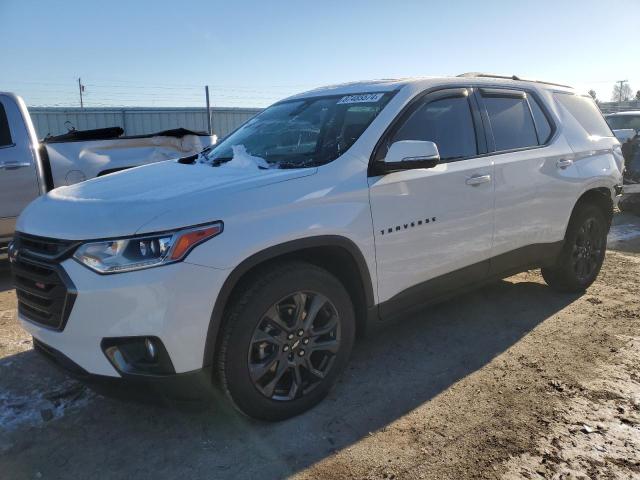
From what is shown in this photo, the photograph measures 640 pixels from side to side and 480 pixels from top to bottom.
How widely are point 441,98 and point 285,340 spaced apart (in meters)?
2.03

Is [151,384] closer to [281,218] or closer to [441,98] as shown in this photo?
[281,218]

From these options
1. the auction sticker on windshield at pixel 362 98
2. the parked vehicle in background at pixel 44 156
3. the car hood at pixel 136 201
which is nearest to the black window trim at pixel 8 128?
the parked vehicle in background at pixel 44 156

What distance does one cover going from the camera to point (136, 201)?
2.63 meters

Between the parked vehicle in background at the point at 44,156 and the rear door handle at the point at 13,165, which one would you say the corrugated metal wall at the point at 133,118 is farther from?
the rear door handle at the point at 13,165

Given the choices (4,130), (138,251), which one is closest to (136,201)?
(138,251)

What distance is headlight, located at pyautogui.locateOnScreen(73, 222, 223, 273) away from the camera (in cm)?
239

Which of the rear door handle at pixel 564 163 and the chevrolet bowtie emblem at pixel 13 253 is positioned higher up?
the rear door handle at pixel 564 163

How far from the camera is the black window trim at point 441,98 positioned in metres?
3.18

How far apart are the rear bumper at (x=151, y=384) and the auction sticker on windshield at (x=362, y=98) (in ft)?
6.62

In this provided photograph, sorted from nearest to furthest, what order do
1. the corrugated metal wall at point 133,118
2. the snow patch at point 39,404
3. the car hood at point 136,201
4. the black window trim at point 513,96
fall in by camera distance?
1. the car hood at point 136,201
2. the snow patch at point 39,404
3. the black window trim at point 513,96
4. the corrugated metal wall at point 133,118

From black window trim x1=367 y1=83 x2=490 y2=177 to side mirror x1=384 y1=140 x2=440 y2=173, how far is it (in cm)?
8

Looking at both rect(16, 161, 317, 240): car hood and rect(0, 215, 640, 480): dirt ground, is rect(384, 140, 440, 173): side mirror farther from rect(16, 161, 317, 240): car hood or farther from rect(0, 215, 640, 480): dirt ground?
rect(0, 215, 640, 480): dirt ground

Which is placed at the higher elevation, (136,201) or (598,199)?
(136,201)

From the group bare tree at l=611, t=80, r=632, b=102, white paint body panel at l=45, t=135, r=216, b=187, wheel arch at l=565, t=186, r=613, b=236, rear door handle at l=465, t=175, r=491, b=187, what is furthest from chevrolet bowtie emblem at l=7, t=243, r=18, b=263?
bare tree at l=611, t=80, r=632, b=102
